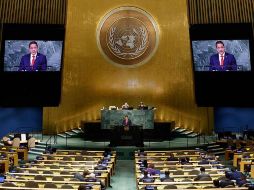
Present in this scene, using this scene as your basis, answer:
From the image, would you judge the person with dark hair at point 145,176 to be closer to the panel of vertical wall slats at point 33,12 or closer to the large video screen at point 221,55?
the large video screen at point 221,55

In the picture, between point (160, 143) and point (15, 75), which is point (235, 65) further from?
point (15, 75)

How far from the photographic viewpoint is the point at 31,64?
18.2 meters

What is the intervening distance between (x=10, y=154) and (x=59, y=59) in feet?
24.0

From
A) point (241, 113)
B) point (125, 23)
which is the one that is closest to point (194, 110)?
point (241, 113)

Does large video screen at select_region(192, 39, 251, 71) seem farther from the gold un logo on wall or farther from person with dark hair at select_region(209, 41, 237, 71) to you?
the gold un logo on wall

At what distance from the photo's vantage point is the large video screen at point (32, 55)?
59.7 feet

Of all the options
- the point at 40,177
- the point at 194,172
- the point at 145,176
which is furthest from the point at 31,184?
the point at 194,172

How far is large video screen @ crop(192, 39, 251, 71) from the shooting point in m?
18.1

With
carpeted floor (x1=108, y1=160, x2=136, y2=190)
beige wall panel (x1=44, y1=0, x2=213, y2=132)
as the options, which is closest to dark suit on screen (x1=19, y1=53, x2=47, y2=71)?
beige wall panel (x1=44, y1=0, x2=213, y2=132)

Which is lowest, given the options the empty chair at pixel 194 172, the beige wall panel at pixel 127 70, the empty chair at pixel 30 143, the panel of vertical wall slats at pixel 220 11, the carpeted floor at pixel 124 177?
the carpeted floor at pixel 124 177

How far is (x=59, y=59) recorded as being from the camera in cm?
1828

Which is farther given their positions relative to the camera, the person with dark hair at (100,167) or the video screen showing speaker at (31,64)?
the video screen showing speaker at (31,64)

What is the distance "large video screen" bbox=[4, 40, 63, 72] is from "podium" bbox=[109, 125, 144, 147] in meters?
5.86

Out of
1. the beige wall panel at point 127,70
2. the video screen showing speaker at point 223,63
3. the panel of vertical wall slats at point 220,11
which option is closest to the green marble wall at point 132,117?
the beige wall panel at point 127,70
